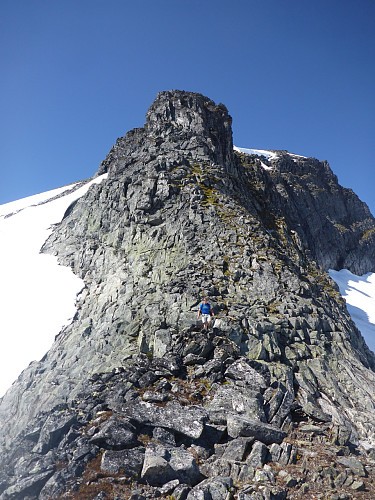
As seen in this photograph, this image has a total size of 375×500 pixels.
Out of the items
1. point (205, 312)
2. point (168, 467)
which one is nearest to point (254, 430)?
point (168, 467)

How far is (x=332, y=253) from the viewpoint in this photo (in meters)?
78.6

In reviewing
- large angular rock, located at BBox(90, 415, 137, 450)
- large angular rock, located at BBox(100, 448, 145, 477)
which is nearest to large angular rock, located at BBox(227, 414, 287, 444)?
large angular rock, located at BBox(100, 448, 145, 477)

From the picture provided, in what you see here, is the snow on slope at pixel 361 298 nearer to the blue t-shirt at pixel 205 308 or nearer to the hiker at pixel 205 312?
the hiker at pixel 205 312

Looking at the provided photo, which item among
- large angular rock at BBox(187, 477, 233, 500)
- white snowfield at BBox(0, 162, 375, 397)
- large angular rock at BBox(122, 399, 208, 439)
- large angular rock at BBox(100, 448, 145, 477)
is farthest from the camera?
white snowfield at BBox(0, 162, 375, 397)

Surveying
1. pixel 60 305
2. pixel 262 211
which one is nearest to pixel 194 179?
pixel 262 211

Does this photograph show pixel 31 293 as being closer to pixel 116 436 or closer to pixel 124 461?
pixel 116 436

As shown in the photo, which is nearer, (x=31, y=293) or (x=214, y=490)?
(x=214, y=490)

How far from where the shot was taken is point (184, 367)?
16.1 m

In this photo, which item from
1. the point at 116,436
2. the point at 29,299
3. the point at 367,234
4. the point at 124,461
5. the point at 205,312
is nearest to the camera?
the point at 124,461

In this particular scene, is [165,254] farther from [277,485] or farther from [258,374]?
[277,485]

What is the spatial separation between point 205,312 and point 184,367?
3.37 m

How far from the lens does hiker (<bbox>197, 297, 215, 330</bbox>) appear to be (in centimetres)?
1792

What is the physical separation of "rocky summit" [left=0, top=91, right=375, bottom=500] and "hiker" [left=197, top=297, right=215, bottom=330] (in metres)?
0.48

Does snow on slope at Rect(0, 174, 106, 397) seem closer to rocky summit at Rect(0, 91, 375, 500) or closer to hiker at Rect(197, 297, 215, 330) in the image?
rocky summit at Rect(0, 91, 375, 500)
